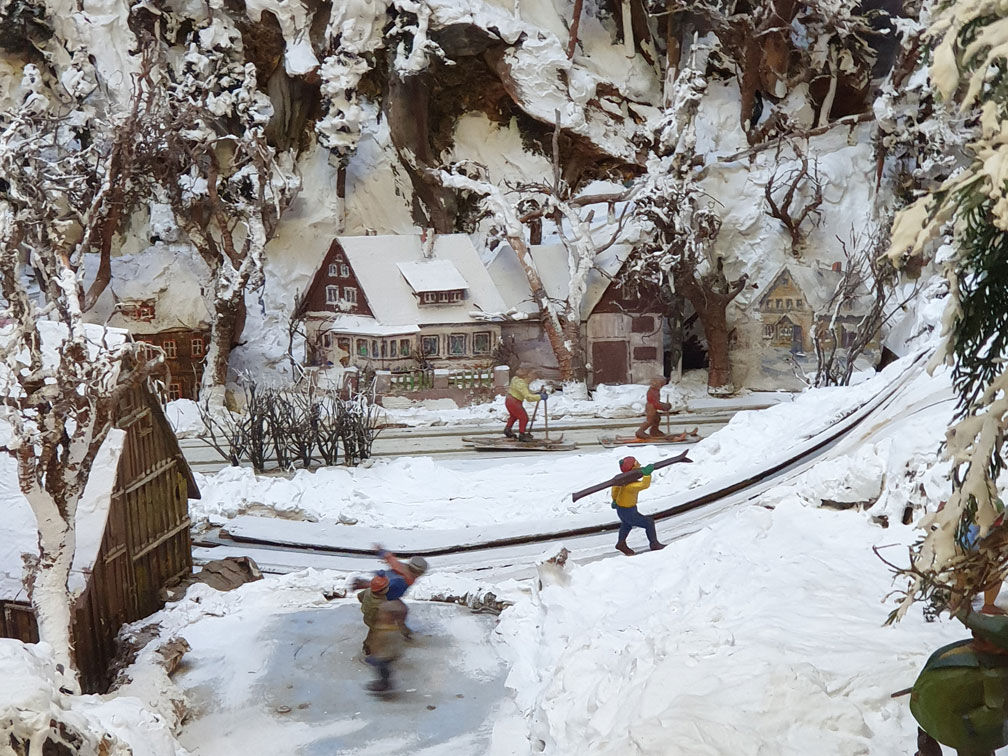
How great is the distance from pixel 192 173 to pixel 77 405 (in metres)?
→ 11.1

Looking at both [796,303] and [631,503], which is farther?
[796,303]

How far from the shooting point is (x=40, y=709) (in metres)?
4.95

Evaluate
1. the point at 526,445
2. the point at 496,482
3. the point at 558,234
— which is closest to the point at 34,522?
the point at 496,482

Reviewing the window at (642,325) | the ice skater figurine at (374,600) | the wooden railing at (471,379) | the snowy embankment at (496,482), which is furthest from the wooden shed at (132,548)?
the window at (642,325)

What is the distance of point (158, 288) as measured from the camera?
17.3 m

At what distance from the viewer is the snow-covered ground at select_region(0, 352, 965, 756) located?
16.2 ft

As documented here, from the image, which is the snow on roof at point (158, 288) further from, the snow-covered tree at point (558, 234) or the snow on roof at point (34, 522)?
the snow on roof at point (34, 522)

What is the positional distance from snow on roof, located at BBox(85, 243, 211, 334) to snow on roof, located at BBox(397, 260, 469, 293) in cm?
397

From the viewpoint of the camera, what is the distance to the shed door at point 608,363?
17.0m

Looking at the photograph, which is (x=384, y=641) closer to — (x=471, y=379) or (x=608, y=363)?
(x=471, y=379)

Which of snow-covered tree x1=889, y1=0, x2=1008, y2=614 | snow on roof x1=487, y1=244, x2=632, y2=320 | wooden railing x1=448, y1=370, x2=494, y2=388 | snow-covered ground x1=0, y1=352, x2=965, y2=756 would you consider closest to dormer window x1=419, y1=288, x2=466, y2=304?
snow on roof x1=487, y1=244, x2=632, y2=320

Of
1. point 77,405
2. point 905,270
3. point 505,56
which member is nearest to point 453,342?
point 505,56

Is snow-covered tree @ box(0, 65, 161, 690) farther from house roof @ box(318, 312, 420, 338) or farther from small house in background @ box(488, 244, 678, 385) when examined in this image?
small house in background @ box(488, 244, 678, 385)

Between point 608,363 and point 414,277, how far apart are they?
378cm
